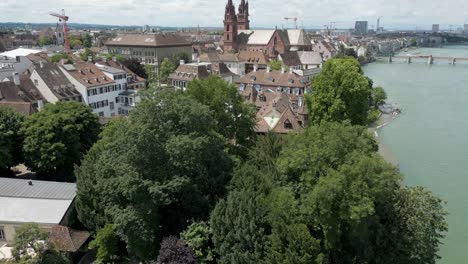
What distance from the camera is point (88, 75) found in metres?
43.9

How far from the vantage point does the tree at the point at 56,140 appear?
2661cm

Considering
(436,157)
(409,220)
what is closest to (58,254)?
(409,220)

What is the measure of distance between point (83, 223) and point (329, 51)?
9421 cm

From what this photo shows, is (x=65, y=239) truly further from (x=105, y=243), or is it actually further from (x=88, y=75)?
(x=88, y=75)

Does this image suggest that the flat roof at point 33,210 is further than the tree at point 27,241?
Yes

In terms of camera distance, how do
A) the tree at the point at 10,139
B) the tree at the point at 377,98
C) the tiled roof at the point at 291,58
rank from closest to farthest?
the tree at the point at 10,139
the tree at the point at 377,98
the tiled roof at the point at 291,58

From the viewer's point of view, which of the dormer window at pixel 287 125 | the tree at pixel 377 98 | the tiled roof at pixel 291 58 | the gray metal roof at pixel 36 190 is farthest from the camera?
the tiled roof at pixel 291 58

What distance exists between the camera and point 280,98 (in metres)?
38.8

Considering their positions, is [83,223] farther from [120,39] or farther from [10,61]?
[120,39]

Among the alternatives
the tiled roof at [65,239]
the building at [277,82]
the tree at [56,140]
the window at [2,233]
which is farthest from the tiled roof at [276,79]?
the window at [2,233]

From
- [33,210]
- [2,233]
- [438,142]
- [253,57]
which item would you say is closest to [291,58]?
[253,57]

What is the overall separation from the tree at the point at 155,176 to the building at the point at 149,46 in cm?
6208

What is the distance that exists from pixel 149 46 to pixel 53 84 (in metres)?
41.9

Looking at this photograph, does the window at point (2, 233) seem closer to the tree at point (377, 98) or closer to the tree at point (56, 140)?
the tree at point (56, 140)
